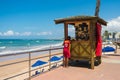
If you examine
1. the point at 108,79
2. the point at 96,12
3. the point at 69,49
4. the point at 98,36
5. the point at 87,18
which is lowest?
the point at 108,79

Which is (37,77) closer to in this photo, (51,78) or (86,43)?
(51,78)

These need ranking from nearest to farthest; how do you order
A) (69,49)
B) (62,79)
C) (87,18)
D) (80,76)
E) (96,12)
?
(62,79), (80,76), (87,18), (69,49), (96,12)

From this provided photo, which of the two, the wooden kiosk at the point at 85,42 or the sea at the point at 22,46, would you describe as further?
the sea at the point at 22,46

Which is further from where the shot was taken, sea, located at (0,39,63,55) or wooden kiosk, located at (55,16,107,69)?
sea, located at (0,39,63,55)

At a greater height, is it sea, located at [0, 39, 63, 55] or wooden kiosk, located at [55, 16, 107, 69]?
wooden kiosk, located at [55, 16, 107, 69]

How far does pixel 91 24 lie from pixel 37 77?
351 centimetres

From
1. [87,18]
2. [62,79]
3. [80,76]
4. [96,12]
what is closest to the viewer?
[62,79]

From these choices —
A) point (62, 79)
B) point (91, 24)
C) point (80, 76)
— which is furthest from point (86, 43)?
point (62, 79)

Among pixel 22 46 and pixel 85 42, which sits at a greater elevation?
pixel 85 42

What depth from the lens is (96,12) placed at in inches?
571

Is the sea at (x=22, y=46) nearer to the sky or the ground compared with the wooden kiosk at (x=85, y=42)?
nearer to the ground

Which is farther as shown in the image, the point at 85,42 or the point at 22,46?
the point at 22,46

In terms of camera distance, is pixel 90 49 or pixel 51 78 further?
pixel 90 49

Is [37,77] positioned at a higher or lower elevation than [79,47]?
lower
